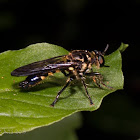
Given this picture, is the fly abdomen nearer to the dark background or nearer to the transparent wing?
the transparent wing

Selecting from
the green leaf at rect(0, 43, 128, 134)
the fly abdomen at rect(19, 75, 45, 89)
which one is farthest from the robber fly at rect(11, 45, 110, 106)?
the green leaf at rect(0, 43, 128, 134)

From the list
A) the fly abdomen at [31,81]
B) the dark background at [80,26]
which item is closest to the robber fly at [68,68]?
the fly abdomen at [31,81]

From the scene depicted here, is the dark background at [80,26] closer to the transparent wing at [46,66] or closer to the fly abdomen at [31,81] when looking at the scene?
the transparent wing at [46,66]

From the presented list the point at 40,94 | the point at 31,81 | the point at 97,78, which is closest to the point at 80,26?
the point at 97,78

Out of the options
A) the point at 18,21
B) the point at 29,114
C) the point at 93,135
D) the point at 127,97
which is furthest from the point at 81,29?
the point at 29,114

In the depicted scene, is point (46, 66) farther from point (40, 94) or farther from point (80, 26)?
point (80, 26)
